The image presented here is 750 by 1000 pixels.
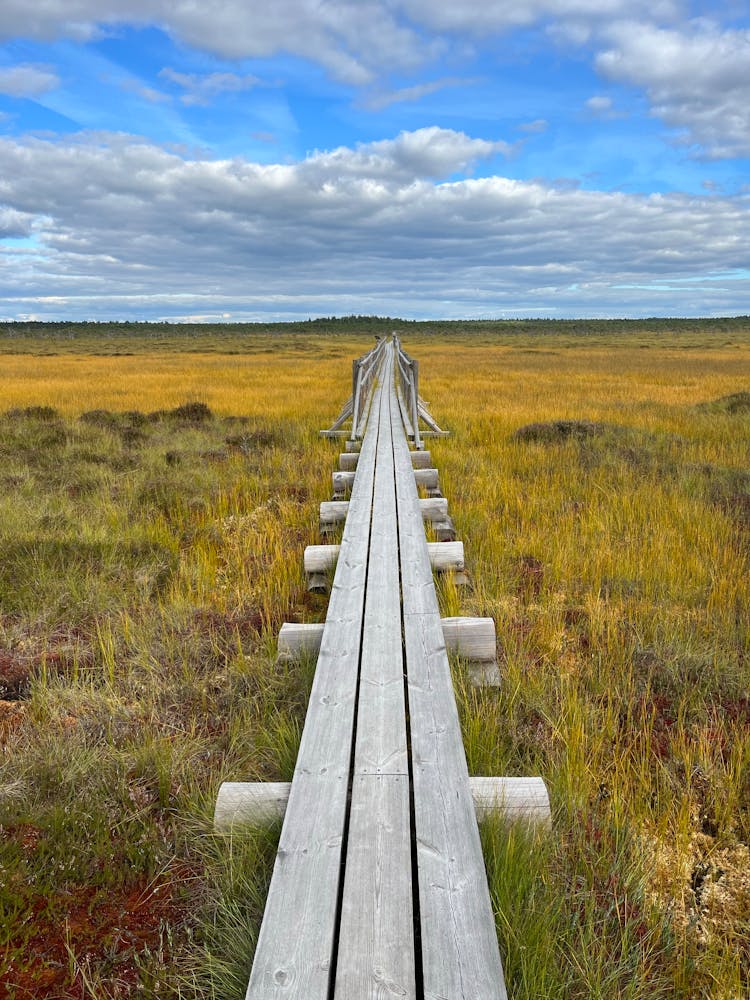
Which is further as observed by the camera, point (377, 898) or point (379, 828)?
point (379, 828)

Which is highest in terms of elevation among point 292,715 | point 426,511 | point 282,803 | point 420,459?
point 420,459

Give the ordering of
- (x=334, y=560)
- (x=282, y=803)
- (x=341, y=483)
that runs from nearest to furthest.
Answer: (x=282, y=803), (x=334, y=560), (x=341, y=483)

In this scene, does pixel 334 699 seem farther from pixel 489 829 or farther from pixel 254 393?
pixel 254 393

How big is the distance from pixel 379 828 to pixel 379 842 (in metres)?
0.06

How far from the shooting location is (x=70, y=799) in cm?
241

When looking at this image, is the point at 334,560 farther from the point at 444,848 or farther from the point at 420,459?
the point at 420,459

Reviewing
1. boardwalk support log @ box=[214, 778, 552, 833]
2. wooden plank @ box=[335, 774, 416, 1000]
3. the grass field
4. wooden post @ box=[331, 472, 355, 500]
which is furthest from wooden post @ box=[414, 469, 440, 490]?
wooden plank @ box=[335, 774, 416, 1000]

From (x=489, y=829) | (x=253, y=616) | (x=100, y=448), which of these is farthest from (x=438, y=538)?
(x=100, y=448)

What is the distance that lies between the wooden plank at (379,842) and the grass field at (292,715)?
36 cm

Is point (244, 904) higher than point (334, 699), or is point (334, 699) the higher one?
point (334, 699)

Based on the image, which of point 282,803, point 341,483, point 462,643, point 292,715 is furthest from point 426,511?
point 282,803

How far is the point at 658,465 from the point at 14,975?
8.75m

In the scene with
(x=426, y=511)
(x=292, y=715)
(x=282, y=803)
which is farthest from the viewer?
(x=426, y=511)

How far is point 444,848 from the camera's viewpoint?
6.25ft
